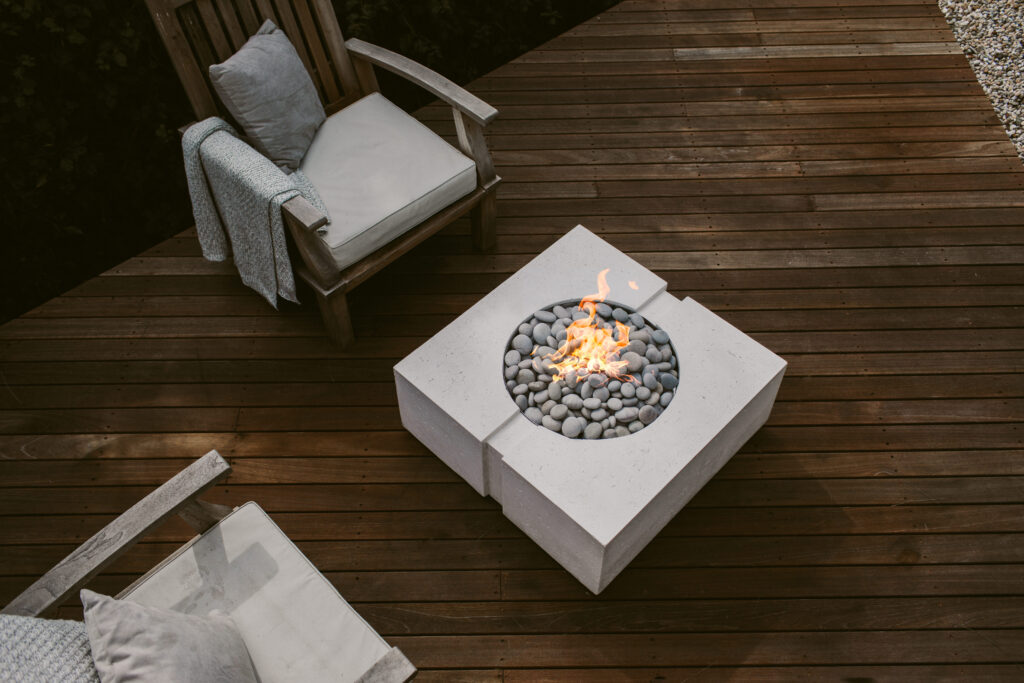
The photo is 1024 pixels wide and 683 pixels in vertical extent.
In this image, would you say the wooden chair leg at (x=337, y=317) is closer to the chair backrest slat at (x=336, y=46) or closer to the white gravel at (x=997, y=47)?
the chair backrest slat at (x=336, y=46)

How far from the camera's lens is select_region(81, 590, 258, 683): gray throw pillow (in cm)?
154

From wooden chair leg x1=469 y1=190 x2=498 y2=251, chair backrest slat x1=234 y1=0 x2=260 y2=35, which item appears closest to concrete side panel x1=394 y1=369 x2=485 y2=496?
wooden chair leg x1=469 y1=190 x2=498 y2=251

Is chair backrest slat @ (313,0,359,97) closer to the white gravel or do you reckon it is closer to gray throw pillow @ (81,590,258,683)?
gray throw pillow @ (81,590,258,683)

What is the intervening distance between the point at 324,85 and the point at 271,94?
37 cm

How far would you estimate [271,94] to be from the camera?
266 centimetres

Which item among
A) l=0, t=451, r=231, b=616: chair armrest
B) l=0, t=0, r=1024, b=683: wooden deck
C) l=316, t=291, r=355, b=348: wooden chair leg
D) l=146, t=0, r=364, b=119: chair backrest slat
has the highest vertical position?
l=146, t=0, r=364, b=119: chair backrest slat

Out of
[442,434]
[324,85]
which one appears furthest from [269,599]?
[324,85]

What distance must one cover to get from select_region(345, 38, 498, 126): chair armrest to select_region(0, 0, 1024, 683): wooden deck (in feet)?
2.04

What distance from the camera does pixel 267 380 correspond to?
111 inches

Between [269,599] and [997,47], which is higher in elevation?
[269,599]

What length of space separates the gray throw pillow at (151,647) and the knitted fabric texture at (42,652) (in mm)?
34

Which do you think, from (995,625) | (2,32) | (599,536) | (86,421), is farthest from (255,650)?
(2,32)

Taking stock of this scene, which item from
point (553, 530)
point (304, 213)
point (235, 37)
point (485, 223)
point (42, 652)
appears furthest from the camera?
Answer: point (485, 223)

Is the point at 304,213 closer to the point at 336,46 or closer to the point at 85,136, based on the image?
the point at 336,46
